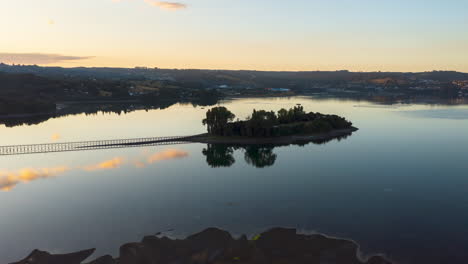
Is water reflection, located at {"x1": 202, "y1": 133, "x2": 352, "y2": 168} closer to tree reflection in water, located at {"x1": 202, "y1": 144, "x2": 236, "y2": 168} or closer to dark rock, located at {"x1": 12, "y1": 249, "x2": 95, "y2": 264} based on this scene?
tree reflection in water, located at {"x1": 202, "y1": 144, "x2": 236, "y2": 168}

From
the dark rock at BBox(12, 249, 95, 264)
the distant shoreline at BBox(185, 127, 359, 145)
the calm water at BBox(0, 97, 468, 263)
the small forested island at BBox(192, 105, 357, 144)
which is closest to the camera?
the dark rock at BBox(12, 249, 95, 264)

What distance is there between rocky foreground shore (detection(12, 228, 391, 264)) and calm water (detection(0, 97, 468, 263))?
1117 millimetres

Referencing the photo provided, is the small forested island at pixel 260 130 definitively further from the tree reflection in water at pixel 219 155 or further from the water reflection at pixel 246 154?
the tree reflection in water at pixel 219 155

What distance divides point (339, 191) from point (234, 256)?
16999mm

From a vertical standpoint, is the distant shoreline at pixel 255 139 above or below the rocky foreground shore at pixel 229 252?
above

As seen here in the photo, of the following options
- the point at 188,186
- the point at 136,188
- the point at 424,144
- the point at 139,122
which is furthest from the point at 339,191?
the point at 139,122

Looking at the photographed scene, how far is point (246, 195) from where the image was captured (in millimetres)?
34156

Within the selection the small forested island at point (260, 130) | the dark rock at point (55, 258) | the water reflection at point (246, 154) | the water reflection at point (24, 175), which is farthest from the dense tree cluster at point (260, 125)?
the dark rock at point (55, 258)

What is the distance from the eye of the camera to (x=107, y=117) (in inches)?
3942

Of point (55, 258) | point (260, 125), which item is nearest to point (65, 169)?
point (55, 258)

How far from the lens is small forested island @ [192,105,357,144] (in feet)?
206

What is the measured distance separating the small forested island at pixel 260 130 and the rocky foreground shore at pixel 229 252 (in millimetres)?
37984

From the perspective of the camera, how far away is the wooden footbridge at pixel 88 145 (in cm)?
5659

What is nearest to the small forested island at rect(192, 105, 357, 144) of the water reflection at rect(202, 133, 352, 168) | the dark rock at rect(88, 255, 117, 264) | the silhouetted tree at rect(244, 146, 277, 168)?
the water reflection at rect(202, 133, 352, 168)
